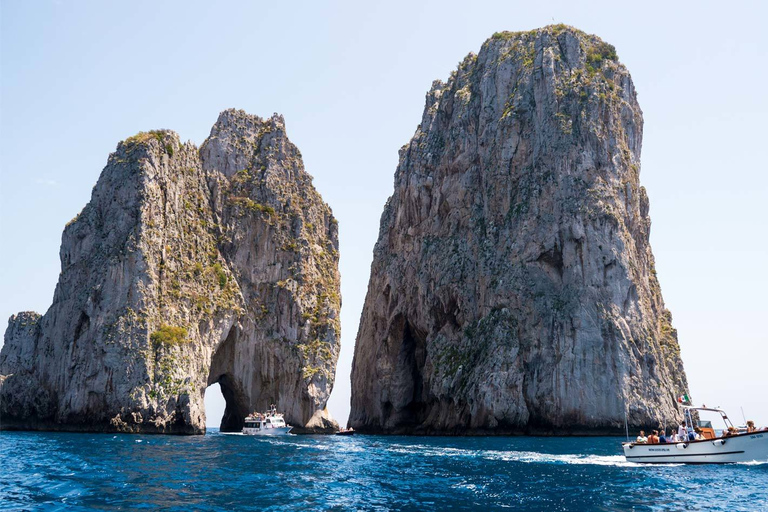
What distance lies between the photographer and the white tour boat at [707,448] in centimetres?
4488

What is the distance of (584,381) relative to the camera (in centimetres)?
8381

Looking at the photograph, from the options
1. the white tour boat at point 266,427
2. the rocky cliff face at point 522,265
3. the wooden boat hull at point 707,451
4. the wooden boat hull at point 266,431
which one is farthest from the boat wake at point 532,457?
the white tour boat at point 266,427

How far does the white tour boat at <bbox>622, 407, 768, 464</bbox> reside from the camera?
4488cm

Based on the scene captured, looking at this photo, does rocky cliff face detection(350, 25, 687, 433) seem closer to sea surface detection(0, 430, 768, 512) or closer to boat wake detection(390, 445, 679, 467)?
boat wake detection(390, 445, 679, 467)

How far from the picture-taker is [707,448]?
46.1m

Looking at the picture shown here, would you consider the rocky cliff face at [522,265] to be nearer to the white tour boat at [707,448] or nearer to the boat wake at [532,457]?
the boat wake at [532,457]

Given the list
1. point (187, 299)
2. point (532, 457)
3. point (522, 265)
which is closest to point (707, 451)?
point (532, 457)

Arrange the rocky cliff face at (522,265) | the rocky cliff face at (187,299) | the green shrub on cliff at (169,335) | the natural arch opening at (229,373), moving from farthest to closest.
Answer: the natural arch opening at (229,373) < the rocky cliff face at (522,265) < the green shrub on cliff at (169,335) < the rocky cliff face at (187,299)

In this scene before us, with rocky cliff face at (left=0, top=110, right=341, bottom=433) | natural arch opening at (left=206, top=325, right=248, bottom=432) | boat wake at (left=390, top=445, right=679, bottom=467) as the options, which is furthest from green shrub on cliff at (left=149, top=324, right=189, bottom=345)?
boat wake at (left=390, top=445, right=679, bottom=467)

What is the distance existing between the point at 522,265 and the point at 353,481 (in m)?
63.9

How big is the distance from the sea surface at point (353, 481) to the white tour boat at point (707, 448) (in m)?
1.20

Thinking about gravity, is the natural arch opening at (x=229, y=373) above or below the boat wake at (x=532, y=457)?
above

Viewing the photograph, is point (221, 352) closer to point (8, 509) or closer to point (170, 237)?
point (170, 237)

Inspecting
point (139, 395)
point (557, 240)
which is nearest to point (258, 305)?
point (139, 395)
